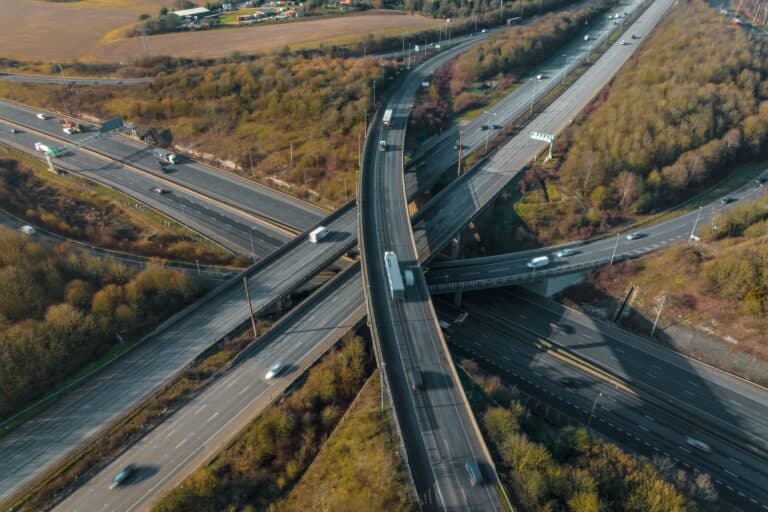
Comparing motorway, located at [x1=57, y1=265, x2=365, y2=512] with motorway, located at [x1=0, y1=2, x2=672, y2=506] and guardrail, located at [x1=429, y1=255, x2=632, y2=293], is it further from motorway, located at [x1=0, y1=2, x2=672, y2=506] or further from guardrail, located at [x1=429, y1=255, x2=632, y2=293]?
guardrail, located at [x1=429, y1=255, x2=632, y2=293]

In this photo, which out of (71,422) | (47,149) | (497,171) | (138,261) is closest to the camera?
(71,422)

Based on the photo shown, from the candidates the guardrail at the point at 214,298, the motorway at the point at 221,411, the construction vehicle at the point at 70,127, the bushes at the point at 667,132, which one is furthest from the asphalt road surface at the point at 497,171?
the construction vehicle at the point at 70,127

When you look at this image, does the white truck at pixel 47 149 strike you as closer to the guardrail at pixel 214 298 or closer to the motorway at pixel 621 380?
the guardrail at pixel 214 298

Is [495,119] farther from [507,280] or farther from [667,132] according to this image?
[507,280]

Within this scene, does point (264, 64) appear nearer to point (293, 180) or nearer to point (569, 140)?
point (293, 180)

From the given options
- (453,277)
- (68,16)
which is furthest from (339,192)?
(68,16)

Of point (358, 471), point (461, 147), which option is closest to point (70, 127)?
point (461, 147)

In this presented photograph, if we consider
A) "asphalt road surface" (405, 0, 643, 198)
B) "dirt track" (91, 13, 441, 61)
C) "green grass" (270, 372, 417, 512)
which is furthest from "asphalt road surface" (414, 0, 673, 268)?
"dirt track" (91, 13, 441, 61)
